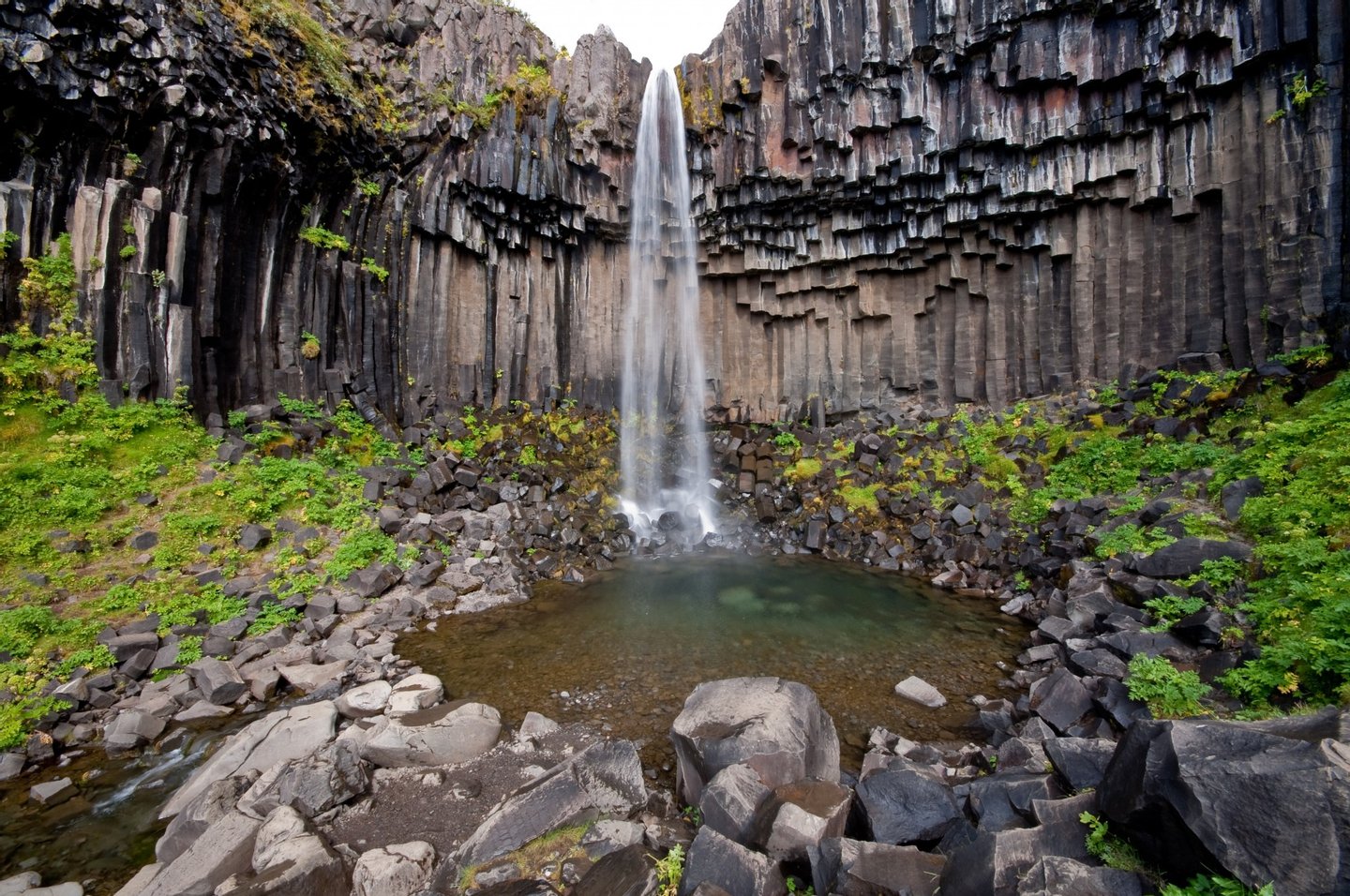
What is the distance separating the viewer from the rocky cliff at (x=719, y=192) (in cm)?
1115

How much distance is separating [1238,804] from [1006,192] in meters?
17.1

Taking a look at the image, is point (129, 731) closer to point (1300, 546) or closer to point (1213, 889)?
point (1213, 889)

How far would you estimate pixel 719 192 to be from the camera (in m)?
18.7

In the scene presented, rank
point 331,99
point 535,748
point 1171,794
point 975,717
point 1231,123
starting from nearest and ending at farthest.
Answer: point 1171,794
point 535,748
point 975,717
point 1231,123
point 331,99

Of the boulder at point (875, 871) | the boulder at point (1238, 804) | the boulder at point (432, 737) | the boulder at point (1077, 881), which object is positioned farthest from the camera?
the boulder at point (432, 737)

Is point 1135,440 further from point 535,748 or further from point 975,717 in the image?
point 535,748

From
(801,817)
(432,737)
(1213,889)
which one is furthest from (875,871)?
(432,737)

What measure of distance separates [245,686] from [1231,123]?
2150 cm

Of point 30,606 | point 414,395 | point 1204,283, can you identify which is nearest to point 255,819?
point 30,606

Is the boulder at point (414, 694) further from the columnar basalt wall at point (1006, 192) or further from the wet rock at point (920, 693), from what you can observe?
the columnar basalt wall at point (1006, 192)

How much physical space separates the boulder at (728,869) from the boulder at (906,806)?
85cm

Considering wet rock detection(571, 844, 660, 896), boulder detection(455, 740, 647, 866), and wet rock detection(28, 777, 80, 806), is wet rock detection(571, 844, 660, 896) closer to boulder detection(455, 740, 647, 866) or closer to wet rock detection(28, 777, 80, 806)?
boulder detection(455, 740, 647, 866)

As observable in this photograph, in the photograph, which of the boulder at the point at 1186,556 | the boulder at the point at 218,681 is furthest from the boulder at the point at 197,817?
the boulder at the point at 1186,556

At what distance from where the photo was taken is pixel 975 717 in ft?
20.4
